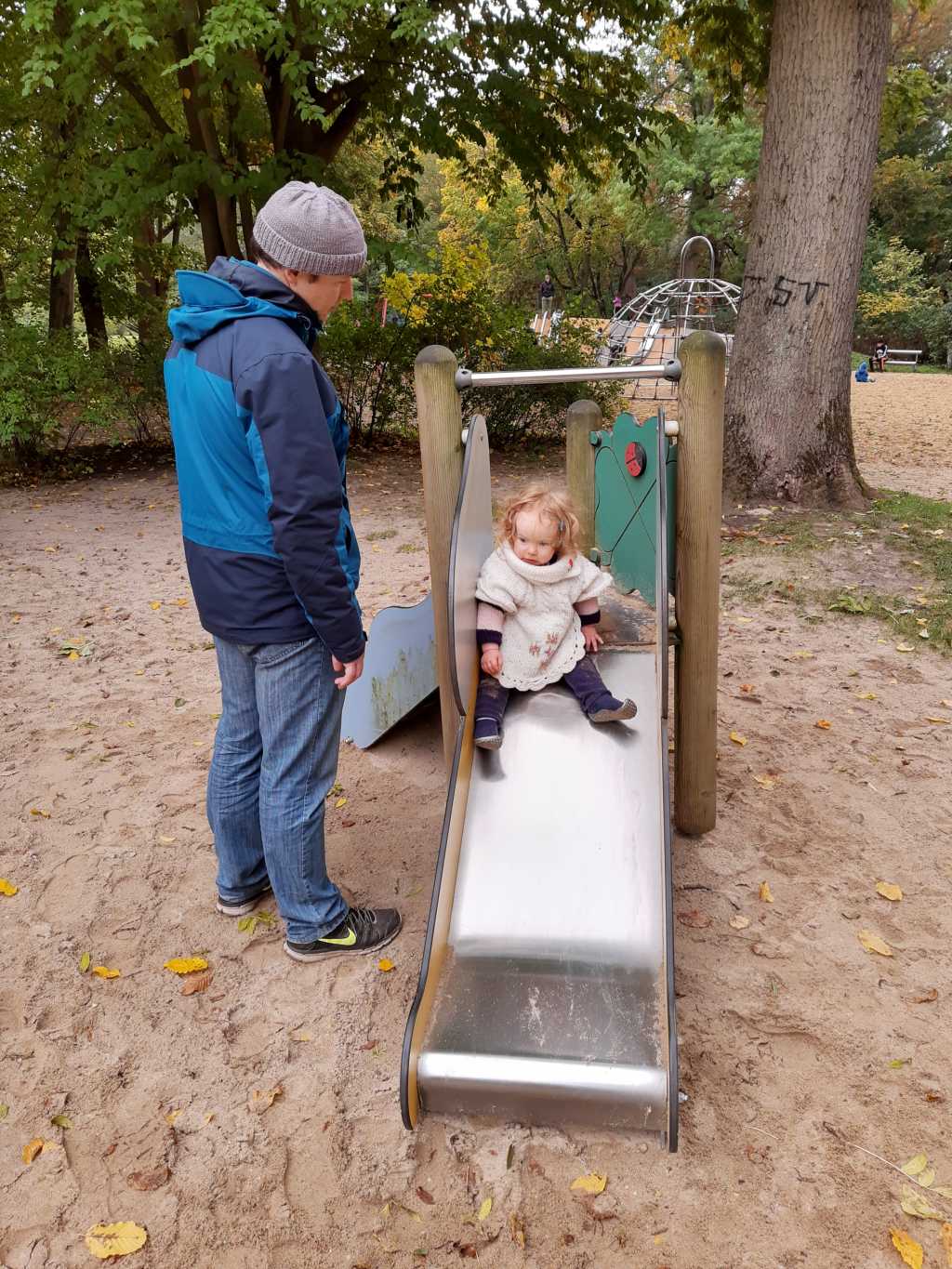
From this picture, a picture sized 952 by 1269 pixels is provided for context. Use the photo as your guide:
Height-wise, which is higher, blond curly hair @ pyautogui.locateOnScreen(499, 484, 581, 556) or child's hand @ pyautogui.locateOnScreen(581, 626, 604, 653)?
blond curly hair @ pyautogui.locateOnScreen(499, 484, 581, 556)

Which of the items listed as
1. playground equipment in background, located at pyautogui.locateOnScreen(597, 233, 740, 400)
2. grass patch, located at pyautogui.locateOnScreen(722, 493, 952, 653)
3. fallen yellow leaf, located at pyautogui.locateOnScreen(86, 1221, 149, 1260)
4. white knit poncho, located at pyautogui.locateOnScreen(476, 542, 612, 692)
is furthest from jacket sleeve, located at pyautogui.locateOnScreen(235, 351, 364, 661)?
playground equipment in background, located at pyautogui.locateOnScreen(597, 233, 740, 400)

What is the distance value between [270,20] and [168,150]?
8.22 ft

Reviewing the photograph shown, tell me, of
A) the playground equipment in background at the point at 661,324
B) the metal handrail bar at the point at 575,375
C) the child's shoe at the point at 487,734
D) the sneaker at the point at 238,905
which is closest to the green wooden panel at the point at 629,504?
the metal handrail bar at the point at 575,375

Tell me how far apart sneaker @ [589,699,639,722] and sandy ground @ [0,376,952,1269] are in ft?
2.10

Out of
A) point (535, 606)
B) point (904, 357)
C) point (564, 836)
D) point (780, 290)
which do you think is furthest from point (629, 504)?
point (904, 357)

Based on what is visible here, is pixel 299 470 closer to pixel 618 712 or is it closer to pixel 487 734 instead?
pixel 487 734

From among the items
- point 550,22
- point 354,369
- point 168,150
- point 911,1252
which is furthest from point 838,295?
point 911,1252

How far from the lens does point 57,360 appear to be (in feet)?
28.2

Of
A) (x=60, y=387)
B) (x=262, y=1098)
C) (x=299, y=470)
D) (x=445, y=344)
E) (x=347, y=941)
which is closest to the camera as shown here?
(x=299, y=470)

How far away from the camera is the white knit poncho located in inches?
110

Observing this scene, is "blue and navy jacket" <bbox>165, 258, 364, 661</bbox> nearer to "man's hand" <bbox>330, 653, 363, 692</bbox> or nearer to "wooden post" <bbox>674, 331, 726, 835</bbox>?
"man's hand" <bbox>330, 653, 363, 692</bbox>

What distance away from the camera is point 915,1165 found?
193 cm

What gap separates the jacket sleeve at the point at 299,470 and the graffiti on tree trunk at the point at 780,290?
18.8 ft

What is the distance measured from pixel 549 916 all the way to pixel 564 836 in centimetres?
23
